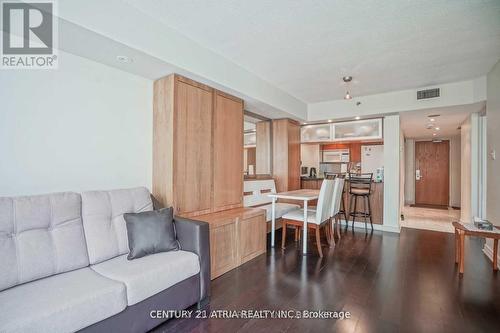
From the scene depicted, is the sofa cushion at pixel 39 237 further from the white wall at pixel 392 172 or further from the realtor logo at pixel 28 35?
the white wall at pixel 392 172

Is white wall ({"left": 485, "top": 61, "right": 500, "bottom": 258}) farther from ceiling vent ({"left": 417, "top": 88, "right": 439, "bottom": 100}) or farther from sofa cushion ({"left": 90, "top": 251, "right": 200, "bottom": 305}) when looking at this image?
sofa cushion ({"left": 90, "top": 251, "right": 200, "bottom": 305})

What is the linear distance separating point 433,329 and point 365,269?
107cm

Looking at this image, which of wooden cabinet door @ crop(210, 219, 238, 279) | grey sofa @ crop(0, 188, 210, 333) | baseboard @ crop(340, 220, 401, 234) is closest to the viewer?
grey sofa @ crop(0, 188, 210, 333)

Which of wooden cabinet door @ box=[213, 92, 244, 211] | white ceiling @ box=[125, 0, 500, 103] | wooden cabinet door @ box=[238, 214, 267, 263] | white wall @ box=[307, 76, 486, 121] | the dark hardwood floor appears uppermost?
white ceiling @ box=[125, 0, 500, 103]

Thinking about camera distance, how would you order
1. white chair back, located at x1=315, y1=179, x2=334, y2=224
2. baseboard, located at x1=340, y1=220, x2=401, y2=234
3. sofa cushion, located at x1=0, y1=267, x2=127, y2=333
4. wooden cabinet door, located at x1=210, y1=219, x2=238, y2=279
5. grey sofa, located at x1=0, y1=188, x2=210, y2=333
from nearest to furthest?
sofa cushion, located at x1=0, y1=267, x2=127, y2=333 < grey sofa, located at x1=0, y1=188, x2=210, y2=333 < wooden cabinet door, located at x1=210, y1=219, x2=238, y2=279 < white chair back, located at x1=315, y1=179, x2=334, y2=224 < baseboard, located at x1=340, y1=220, x2=401, y2=234

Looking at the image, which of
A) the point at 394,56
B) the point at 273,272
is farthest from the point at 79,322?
the point at 394,56

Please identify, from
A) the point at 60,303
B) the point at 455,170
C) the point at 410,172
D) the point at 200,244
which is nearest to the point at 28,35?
the point at 60,303

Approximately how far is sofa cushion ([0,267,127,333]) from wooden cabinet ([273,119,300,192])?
3705mm

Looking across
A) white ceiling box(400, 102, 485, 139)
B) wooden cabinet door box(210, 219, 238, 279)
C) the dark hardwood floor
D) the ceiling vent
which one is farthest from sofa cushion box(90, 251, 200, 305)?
white ceiling box(400, 102, 485, 139)

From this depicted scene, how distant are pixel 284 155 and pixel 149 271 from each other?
11.9ft

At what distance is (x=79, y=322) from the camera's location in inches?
52.8

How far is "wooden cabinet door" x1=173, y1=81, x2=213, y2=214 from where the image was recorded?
2.73 metres

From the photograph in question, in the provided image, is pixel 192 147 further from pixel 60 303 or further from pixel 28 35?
pixel 60 303

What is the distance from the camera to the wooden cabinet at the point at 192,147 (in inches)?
106
